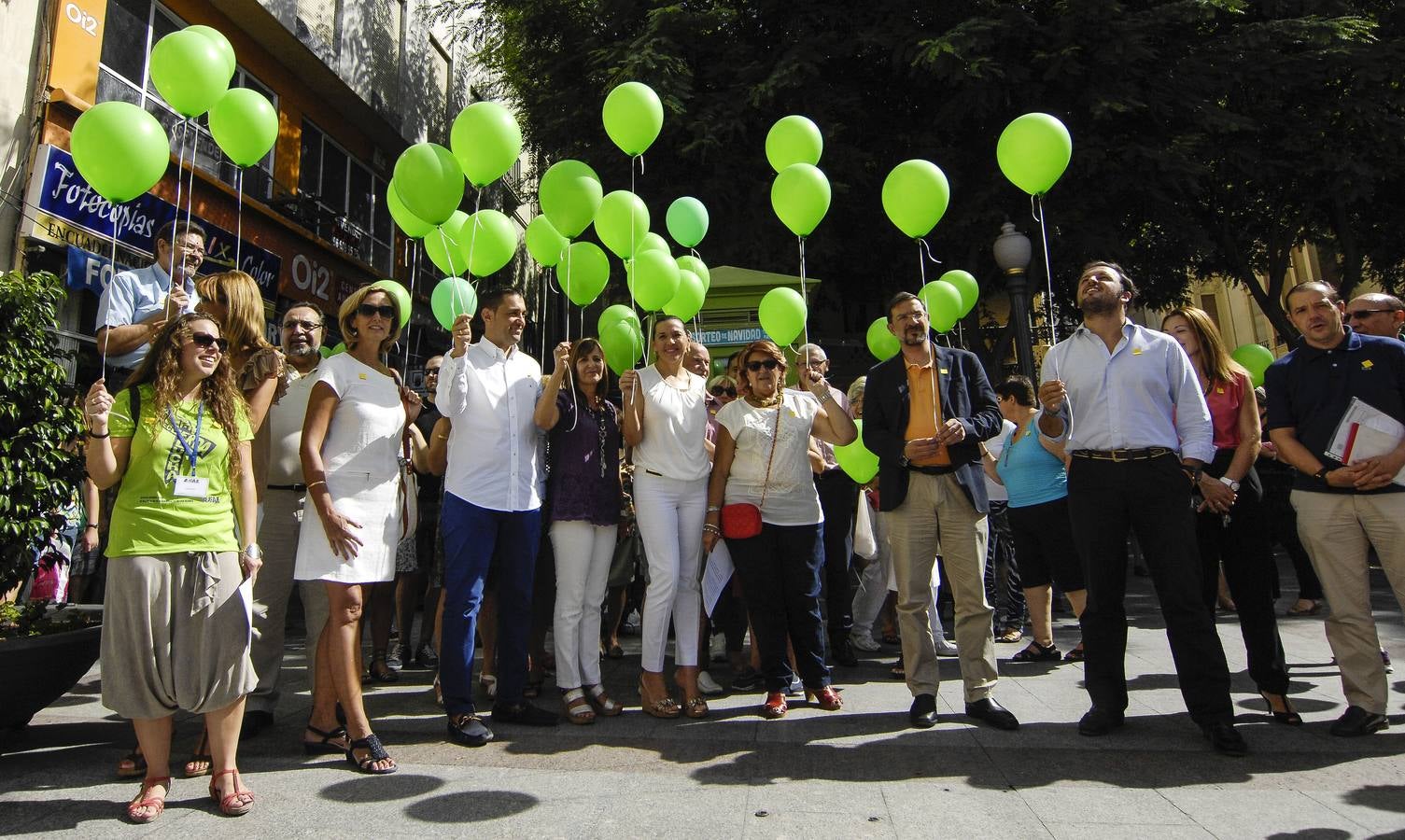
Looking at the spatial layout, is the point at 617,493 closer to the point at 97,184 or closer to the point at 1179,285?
the point at 97,184

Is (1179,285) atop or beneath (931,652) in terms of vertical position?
atop

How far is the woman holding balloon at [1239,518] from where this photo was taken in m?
3.83

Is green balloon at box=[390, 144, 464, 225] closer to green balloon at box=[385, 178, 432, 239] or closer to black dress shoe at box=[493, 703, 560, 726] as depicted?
green balloon at box=[385, 178, 432, 239]

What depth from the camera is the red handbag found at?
4246 millimetres

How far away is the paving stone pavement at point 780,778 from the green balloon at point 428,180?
2.57 meters

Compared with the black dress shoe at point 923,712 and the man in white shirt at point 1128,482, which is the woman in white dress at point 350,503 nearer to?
the black dress shoe at point 923,712

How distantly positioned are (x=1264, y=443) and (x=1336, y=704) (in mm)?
2699

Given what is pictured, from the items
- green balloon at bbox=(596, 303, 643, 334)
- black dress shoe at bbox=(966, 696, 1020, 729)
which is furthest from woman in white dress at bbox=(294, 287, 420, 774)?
black dress shoe at bbox=(966, 696, 1020, 729)

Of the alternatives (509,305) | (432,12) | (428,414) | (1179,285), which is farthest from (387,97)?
(1179,285)

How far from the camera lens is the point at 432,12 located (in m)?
17.8

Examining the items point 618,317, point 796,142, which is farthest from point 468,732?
point 796,142

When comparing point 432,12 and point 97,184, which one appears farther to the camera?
point 432,12

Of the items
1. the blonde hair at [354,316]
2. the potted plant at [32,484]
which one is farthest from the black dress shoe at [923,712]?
the potted plant at [32,484]

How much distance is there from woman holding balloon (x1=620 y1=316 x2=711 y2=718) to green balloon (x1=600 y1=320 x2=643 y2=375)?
1.06 meters
